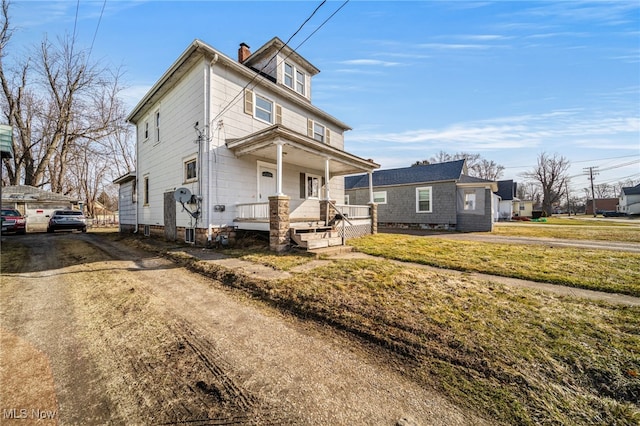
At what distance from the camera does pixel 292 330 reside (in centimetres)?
304

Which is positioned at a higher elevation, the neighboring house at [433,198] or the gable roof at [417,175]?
the gable roof at [417,175]

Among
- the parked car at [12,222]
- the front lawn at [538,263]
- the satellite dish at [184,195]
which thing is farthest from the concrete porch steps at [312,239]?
the parked car at [12,222]

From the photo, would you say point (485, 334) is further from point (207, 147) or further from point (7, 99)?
point (7, 99)

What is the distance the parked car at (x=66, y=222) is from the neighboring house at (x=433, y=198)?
19.0 metres

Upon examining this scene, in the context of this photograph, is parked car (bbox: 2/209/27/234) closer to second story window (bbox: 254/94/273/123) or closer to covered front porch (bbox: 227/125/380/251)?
covered front porch (bbox: 227/125/380/251)

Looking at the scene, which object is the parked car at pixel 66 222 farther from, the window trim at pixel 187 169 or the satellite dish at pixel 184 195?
the satellite dish at pixel 184 195

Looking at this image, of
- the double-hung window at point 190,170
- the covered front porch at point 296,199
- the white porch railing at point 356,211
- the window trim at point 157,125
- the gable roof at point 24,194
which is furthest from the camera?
the gable roof at point 24,194

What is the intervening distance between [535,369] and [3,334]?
18.6 feet

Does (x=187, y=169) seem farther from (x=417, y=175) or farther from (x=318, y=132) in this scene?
(x=417, y=175)

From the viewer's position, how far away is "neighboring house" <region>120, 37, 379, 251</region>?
859 cm

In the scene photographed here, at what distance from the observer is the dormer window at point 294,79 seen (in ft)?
41.8

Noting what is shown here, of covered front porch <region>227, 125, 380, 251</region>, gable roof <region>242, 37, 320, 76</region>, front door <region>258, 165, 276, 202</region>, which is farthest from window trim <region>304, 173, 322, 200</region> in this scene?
gable roof <region>242, 37, 320, 76</region>

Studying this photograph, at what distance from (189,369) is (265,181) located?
8744 mm

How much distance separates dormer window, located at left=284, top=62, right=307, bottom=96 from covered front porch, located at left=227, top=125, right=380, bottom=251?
4523 mm
